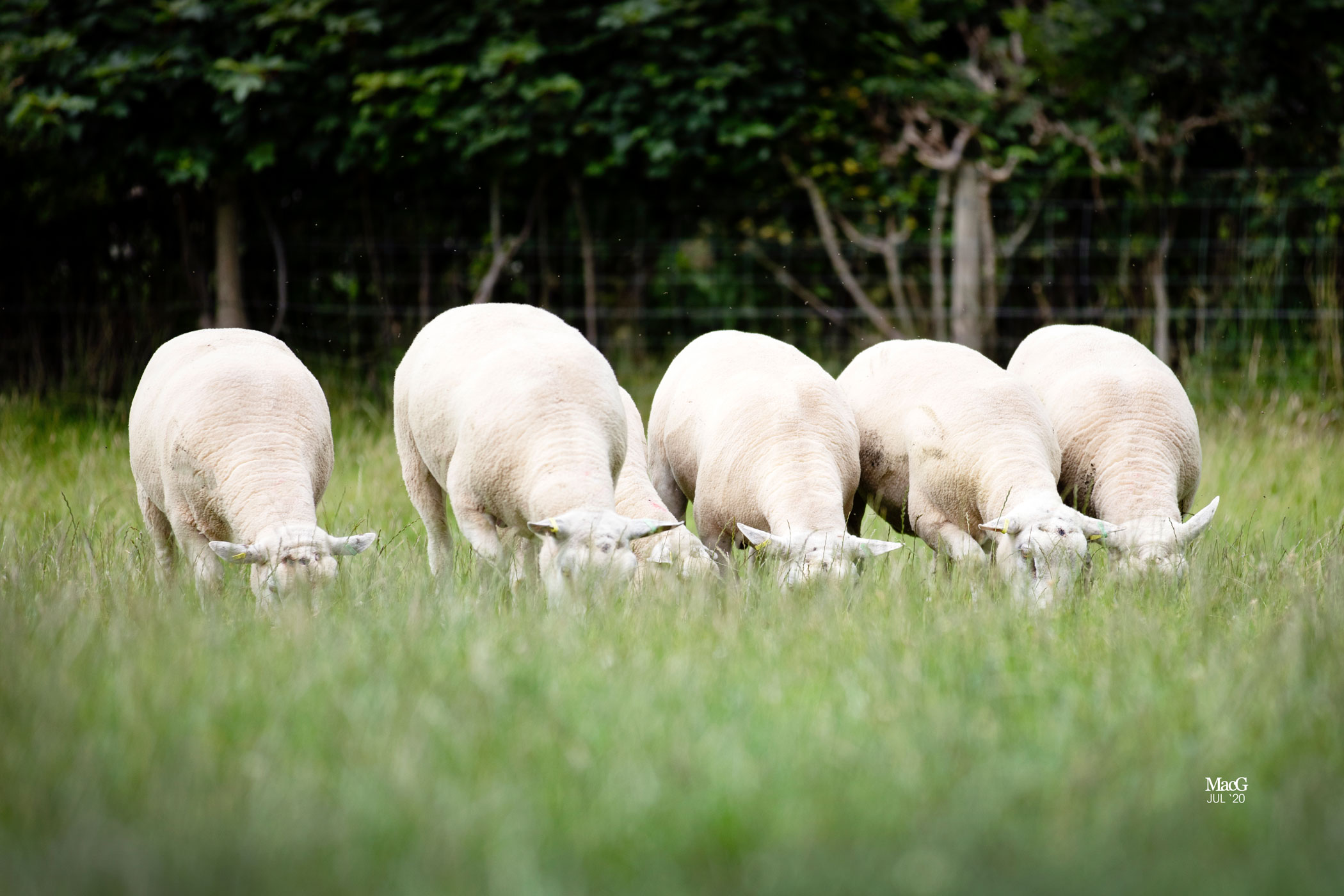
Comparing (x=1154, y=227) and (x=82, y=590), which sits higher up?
(x=1154, y=227)

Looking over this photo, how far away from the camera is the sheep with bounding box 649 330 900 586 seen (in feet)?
12.8

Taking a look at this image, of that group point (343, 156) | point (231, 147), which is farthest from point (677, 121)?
point (231, 147)

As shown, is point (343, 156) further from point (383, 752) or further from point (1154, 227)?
point (383, 752)

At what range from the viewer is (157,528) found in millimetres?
4648

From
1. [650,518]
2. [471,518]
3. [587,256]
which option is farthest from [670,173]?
[471,518]

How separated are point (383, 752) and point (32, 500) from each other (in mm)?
4112

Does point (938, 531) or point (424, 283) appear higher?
point (424, 283)

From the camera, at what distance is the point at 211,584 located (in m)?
3.89

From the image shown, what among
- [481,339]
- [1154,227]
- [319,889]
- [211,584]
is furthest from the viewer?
[1154,227]

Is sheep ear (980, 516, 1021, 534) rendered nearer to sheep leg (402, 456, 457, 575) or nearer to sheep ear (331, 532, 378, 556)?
sheep ear (331, 532, 378, 556)

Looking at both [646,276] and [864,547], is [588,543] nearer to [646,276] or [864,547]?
[864,547]

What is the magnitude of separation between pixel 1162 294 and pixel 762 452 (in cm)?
512

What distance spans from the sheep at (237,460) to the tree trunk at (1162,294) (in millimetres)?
5919

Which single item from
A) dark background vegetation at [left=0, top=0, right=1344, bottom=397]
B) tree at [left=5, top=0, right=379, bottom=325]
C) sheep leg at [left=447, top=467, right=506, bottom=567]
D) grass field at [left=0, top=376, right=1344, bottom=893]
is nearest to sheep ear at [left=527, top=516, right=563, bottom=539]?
grass field at [left=0, top=376, right=1344, bottom=893]
